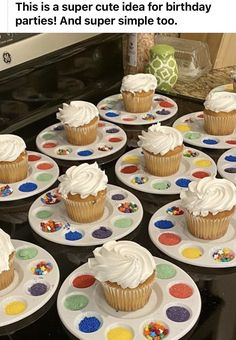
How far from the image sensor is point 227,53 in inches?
76.4

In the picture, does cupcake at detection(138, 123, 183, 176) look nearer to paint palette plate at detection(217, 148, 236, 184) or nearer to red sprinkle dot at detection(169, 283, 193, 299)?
paint palette plate at detection(217, 148, 236, 184)

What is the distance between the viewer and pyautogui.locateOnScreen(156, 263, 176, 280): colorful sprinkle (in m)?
0.99

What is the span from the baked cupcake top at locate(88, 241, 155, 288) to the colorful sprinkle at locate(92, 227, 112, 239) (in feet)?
0.45

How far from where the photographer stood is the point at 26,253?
105cm

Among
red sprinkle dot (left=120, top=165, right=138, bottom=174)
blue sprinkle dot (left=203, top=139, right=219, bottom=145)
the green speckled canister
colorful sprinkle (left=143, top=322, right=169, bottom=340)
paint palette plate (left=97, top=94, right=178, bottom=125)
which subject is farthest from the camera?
the green speckled canister

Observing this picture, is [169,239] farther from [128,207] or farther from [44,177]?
[44,177]

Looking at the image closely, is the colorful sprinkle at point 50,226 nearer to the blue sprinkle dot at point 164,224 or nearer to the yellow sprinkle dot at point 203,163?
the blue sprinkle dot at point 164,224

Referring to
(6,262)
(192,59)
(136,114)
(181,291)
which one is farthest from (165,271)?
(192,59)

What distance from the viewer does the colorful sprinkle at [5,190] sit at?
4.02ft

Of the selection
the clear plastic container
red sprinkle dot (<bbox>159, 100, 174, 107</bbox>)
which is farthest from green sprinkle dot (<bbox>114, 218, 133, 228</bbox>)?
the clear plastic container

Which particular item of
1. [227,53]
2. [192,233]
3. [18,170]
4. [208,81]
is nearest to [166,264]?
[192,233]

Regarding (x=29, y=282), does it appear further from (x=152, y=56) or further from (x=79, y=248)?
(x=152, y=56)

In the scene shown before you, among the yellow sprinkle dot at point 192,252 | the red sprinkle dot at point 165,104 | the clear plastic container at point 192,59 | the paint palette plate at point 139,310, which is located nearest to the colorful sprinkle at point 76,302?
the paint palette plate at point 139,310

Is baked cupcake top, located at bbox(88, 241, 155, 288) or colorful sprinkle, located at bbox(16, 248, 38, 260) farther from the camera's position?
colorful sprinkle, located at bbox(16, 248, 38, 260)
